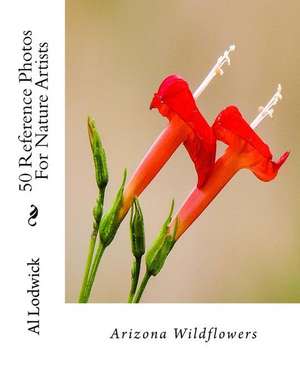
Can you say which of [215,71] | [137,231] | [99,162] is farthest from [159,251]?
[215,71]

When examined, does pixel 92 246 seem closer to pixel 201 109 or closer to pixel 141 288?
pixel 141 288

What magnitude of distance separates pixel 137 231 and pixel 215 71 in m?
0.34

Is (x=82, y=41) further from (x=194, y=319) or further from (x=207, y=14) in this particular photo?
Answer: (x=194, y=319)

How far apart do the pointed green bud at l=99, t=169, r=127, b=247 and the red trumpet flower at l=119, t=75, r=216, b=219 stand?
1 centimetres

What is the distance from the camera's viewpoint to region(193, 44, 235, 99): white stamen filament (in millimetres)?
1293

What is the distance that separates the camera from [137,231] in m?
1.27

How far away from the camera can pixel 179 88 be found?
3.96ft

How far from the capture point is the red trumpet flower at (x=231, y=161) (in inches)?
48.4

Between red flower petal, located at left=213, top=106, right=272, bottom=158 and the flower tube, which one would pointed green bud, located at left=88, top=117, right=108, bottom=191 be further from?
red flower petal, located at left=213, top=106, right=272, bottom=158


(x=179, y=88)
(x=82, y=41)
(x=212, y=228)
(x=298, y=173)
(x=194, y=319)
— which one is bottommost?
(x=194, y=319)

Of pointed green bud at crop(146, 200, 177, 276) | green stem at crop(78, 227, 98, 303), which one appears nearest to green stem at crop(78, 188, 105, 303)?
green stem at crop(78, 227, 98, 303)

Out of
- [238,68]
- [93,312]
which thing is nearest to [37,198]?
[93,312]

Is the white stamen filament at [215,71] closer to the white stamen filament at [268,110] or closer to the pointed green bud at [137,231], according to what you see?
the white stamen filament at [268,110]

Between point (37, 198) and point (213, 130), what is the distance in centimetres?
36
